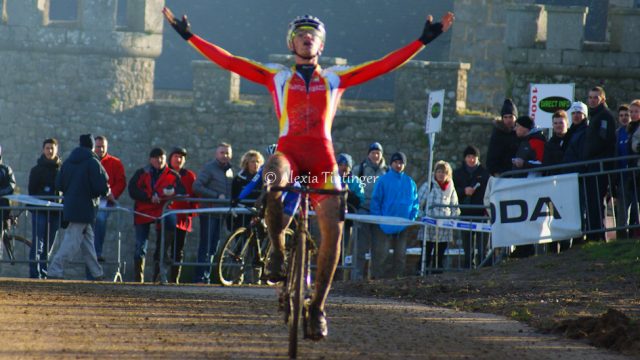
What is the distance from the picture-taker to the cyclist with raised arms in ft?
33.9

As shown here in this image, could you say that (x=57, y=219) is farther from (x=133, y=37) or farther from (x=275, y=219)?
(x=133, y=37)

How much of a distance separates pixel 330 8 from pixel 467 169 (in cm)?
1717

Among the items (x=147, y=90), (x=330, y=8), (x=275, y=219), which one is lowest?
(x=275, y=219)

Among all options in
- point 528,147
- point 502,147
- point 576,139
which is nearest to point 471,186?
point 502,147

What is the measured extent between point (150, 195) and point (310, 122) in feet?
30.0

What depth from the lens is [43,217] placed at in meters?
20.0

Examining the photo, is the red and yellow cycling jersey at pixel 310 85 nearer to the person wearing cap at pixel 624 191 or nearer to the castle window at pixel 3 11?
the person wearing cap at pixel 624 191

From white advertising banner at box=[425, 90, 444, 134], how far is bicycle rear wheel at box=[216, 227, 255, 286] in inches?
248

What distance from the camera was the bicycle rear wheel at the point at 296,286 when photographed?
9.74 m

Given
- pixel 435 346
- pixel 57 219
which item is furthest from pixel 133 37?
pixel 435 346

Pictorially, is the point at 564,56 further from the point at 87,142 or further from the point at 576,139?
the point at 87,142

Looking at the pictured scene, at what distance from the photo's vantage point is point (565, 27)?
1147 inches

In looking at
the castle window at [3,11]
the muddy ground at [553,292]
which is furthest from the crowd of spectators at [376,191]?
the castle window at [3,11]

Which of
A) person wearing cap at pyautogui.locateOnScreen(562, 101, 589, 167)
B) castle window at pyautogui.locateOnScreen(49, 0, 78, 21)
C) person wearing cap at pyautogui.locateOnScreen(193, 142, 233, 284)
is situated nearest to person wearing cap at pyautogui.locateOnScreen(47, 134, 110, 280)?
person wearing cap at pyautogui.locateOnScreen(193, 142, 233, 284)
